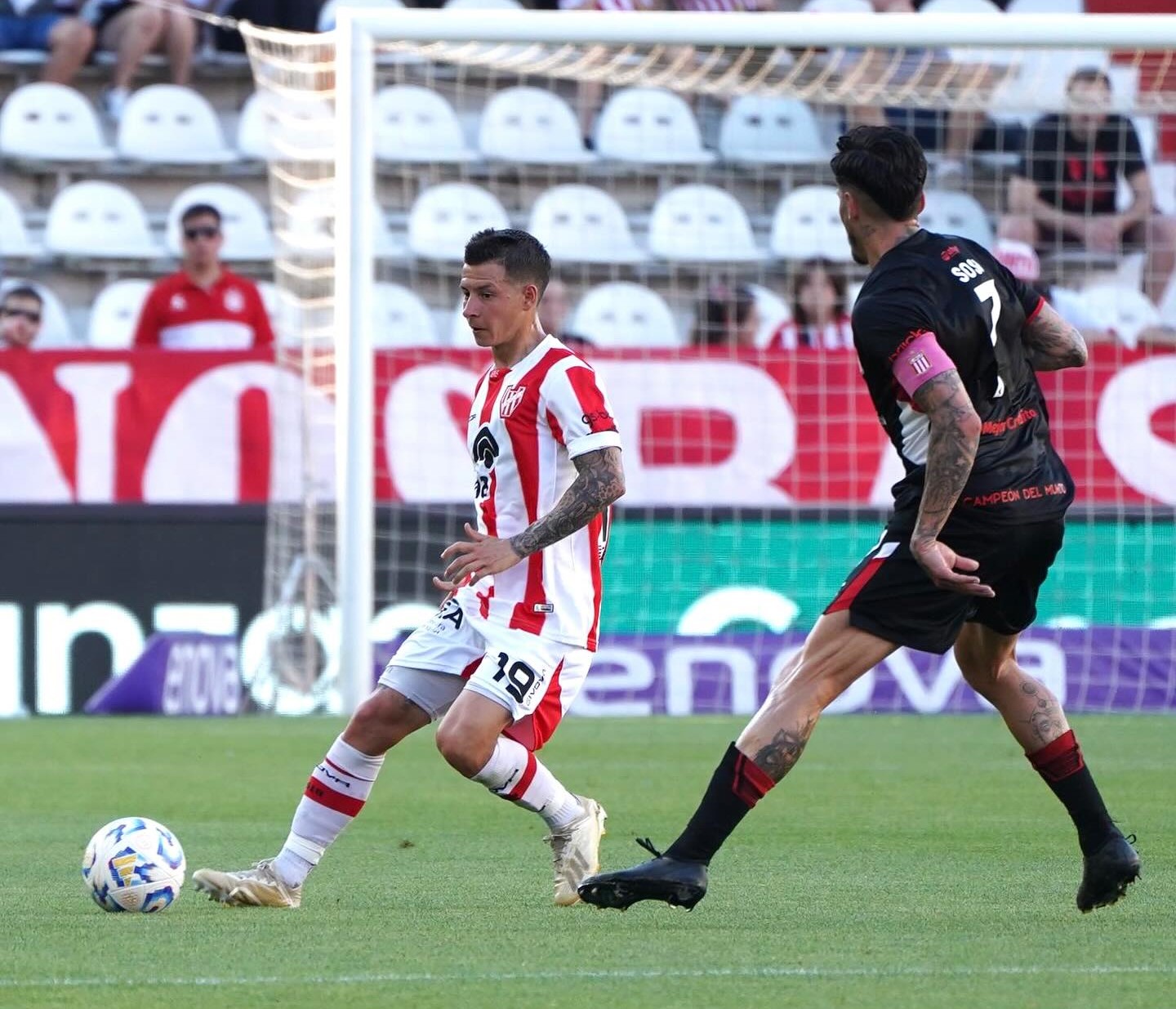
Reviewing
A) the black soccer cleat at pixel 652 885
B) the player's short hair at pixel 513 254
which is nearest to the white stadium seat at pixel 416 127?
the player's short hair at pixel 513 254

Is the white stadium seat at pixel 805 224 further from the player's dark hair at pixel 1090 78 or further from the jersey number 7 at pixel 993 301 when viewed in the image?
the jersey number 7 at pixel 993 301

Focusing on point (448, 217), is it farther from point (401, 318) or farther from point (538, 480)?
point (538, 480)

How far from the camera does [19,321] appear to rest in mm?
14531

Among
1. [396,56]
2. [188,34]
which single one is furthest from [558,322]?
[188,34]

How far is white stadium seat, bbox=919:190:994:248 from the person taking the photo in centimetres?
1524

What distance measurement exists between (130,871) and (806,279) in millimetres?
9916

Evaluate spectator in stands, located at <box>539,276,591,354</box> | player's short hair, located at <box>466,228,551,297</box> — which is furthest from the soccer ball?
spectator in stands, located at <box>539,276,591,354</box>

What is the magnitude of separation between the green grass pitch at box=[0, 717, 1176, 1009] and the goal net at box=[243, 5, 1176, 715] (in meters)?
2.37

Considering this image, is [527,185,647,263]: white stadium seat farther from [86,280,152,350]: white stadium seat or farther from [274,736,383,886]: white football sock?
[274,736,383,886]: white football sock

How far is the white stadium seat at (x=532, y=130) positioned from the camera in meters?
15.4

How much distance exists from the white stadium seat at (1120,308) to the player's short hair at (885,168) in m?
9.07

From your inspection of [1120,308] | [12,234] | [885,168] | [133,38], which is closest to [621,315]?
[1120,308]

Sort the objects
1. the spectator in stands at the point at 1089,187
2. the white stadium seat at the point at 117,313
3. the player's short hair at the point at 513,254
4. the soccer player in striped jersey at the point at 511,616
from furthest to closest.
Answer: the white stadium seat at the point at 117,313 → the spectator in stands at the point at 1089,187 → the player's short hair at the point at 513,254 → the soccer player in striped jersey at the point at 511,616

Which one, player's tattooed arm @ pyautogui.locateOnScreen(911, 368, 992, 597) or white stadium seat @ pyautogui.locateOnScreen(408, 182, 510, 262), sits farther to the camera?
white stadium seat @ pyautogui.locateOnScreen(408, 182, 510, 262)
